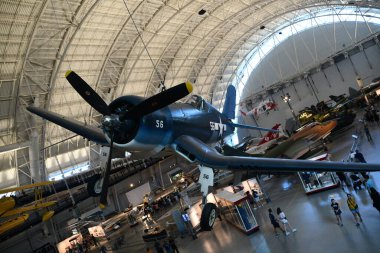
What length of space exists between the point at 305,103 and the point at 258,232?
33.2m

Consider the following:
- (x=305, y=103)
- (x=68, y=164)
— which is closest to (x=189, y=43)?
(x=305, y=103)

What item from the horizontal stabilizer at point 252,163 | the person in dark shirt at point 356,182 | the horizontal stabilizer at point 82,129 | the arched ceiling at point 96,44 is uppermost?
the arched ceiling at point 96,44

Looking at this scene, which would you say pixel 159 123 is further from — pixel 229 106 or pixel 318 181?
pixel 318 181

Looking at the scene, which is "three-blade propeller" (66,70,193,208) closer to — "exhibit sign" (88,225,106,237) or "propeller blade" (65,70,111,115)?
"propeller blade" (65,70,111,115)

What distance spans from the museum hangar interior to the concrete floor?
93mm

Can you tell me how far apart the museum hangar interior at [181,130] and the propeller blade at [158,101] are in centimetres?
5

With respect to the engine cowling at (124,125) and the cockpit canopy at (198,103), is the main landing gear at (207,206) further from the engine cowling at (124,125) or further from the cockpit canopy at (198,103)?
the cockpit canopy at (198,103)

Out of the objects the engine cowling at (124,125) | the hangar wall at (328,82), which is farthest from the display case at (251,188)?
the hangar wall at (328,82)

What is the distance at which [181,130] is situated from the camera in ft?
30.6

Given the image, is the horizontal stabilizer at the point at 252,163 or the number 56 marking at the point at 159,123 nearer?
the horizontal stabilizer at the point at 252,163

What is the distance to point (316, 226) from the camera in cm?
1211

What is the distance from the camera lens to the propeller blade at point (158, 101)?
707 cm

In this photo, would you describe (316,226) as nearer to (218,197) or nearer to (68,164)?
(218,197)

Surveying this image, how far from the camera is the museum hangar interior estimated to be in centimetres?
898
